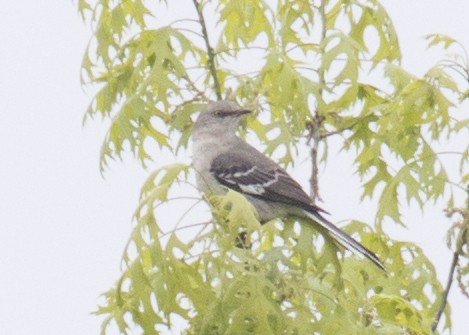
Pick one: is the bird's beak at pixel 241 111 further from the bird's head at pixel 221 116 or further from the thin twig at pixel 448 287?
the thin twig at pixel 448 287

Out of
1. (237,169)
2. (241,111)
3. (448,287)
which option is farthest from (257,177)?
(448,287)

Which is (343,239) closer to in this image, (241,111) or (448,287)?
(448,287)

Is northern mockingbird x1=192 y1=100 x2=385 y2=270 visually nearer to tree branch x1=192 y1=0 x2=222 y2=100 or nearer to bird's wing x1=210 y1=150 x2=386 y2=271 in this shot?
bird's wing x1=210 y1=150 x2=386 y2=271

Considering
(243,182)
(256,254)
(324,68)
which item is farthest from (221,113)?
(256,254)

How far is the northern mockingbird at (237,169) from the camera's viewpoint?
9867 mm

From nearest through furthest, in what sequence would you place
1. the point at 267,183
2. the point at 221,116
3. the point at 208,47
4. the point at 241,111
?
the point at 208,47 < the point at 267,183 < the point at 241,111 < the point at 221,116

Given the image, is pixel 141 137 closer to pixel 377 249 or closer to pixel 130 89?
pixel 130 89

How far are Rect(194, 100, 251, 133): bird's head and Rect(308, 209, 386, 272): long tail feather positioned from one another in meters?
1.00

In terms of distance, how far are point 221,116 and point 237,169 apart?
0.37 metres

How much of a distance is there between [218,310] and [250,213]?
52 centimetres

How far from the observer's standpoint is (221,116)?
34.0 feet

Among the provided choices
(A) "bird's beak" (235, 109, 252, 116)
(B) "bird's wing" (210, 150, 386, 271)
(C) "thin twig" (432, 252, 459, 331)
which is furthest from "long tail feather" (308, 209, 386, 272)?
(A) "bird's beak" (235, 109, 252, 116)

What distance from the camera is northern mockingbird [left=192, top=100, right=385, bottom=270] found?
32.4 feet

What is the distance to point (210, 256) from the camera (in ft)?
25.7
